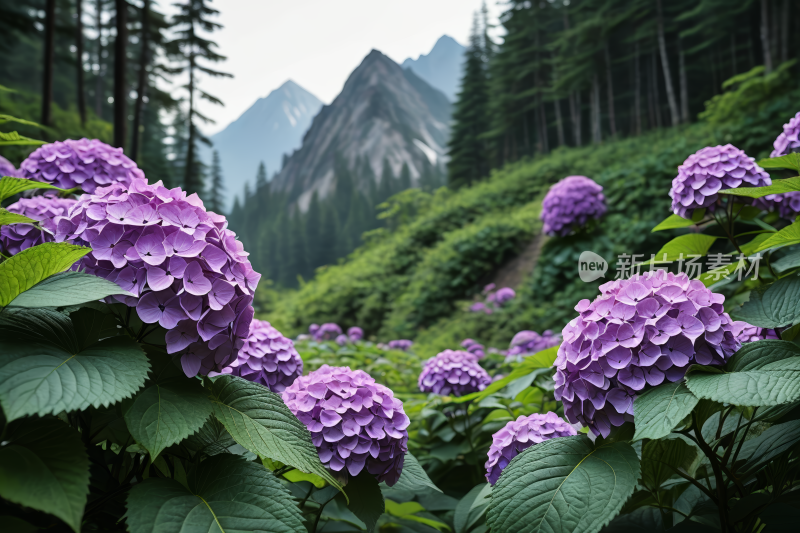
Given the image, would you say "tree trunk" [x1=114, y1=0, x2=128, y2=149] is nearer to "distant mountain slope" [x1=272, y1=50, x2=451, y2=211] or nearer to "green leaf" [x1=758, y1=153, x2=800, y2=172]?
"green leaf" [x1=758, y1=153, x2=800, y2=172]

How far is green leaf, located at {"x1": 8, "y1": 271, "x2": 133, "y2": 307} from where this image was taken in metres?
0.79

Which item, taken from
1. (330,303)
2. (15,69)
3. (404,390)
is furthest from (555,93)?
(15,69)

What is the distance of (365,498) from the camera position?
1.27 metres

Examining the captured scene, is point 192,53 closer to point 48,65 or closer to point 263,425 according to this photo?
point 48,65

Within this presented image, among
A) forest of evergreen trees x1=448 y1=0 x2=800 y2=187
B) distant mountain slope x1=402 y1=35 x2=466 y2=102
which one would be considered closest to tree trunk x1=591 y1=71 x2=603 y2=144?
forest of evergreen trees x1=448 y1=0 x2=800 y2=187

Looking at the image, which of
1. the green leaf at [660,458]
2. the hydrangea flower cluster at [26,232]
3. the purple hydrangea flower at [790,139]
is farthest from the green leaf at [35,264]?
the purple hydrangea flower at [790,139]

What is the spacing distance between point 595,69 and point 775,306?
2458 centimetres

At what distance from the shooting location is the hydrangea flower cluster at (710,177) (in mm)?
2016

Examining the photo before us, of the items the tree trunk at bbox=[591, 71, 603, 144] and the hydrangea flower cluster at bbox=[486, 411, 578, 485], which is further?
the tree trunk at bbox=[591, 71, 603, 144]

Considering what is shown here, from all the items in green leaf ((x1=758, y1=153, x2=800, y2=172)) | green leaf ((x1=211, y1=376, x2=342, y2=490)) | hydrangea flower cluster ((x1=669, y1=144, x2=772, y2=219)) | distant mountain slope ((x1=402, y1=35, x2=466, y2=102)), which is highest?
distant mountain slope ((x1=402, y1=35, x2=466, y2=102))

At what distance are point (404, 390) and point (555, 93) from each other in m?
23.5

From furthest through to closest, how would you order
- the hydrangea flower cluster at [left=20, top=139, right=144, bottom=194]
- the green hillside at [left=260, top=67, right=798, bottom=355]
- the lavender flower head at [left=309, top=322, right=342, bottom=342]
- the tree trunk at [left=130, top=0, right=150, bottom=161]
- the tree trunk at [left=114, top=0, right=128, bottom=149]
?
the tree trunk at [left=130, top=0, right=150, bottom=161], the tree trunk at [left=114, top=0, right=128, bottom=149], the lavender flower head at [left=309, top=322, right=342, bottom=342], the green hillside at [left=260, top=67, right=798, bottom=355], the hydrangea flower cluster at [left=20, top=139, right=144, bottom=194]

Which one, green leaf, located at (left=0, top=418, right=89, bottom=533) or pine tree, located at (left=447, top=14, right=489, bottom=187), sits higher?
pine tree, located at (left=447, top=14, right=489, bottom=187)

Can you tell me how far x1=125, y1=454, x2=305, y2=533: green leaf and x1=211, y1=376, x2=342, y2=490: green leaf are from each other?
0.23 feet
